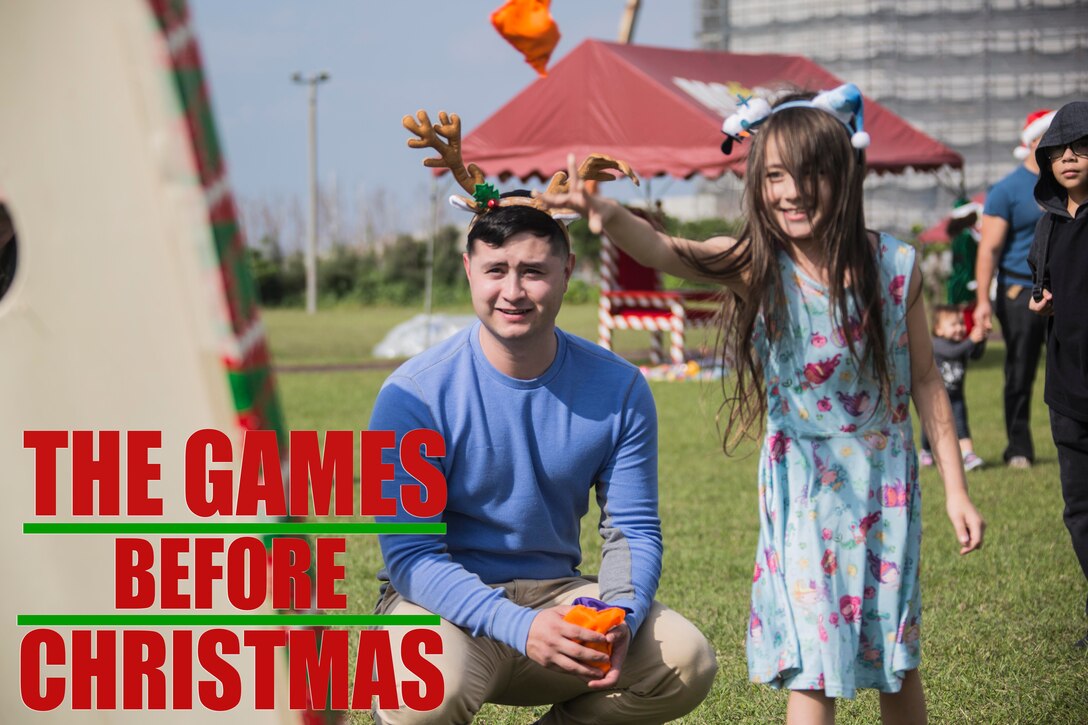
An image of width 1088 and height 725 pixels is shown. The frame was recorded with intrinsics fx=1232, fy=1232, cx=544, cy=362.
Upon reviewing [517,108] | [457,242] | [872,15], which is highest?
[872,15]

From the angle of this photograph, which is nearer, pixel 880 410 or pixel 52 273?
pixel 52 273

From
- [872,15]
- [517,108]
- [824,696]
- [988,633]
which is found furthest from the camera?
[872,15]

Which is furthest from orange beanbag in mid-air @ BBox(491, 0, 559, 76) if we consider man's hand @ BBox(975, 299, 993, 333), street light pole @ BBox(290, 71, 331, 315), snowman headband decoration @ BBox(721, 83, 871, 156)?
street light pole @ BBox(290, 71, 331, 315)

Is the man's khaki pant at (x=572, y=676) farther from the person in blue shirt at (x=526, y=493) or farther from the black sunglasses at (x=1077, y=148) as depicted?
the black sunglasses at (x=1077, y=148)

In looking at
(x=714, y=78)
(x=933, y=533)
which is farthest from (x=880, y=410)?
(x=714, y=78)

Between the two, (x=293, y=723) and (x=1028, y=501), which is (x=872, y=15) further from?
(x=293, y=723)

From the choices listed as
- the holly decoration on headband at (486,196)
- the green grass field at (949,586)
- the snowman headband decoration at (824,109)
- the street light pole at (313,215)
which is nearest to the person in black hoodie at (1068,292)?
the green grass field at (949,586)

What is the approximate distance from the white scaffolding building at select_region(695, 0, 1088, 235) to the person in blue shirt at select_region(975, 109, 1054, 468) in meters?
34.9

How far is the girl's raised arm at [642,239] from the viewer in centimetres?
230

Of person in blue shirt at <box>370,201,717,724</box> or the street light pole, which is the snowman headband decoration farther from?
the street light pole

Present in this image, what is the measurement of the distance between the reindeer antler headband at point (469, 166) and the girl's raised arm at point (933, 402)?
0.67 meters

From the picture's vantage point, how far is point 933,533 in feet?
18.4

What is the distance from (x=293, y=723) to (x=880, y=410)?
57.5 inches

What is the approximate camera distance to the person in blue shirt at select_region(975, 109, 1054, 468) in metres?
6.53
